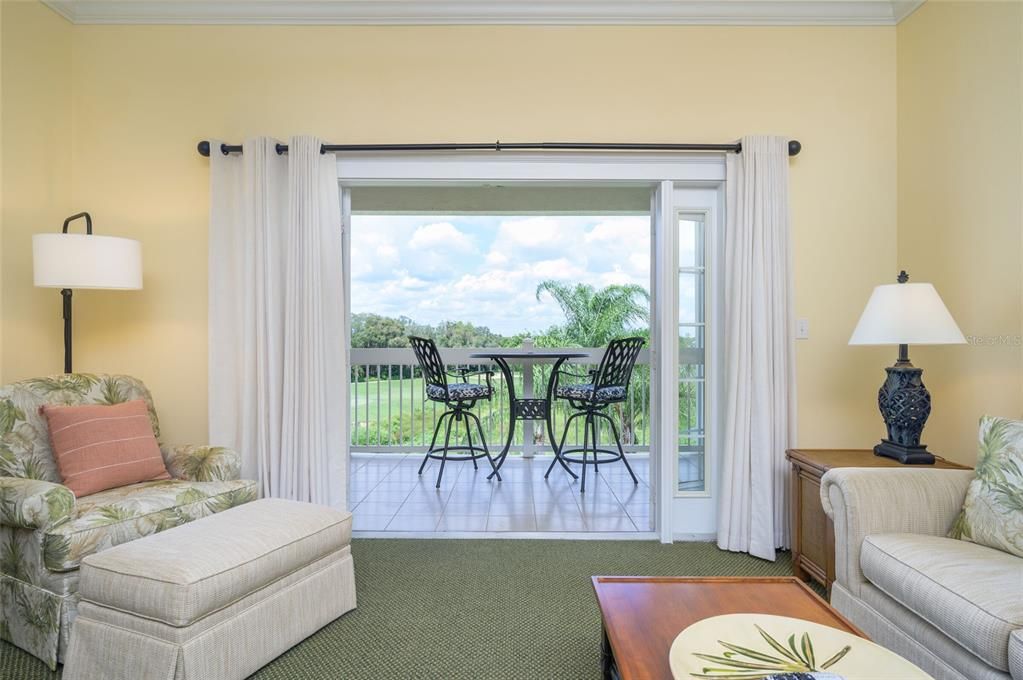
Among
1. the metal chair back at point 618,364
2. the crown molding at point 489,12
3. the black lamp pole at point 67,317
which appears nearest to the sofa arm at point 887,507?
the metal chair back at point 618,364

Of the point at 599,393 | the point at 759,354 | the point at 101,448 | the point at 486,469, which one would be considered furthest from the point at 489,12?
the point at 486,469

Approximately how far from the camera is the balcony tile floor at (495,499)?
3.55 metres

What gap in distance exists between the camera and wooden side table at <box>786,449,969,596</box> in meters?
2.55

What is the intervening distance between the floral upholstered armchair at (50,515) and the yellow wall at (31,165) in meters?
0.61

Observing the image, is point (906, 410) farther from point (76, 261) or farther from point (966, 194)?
point (76, 261)

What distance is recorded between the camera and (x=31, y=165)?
3.00m

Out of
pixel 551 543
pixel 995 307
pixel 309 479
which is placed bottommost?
pixel 551 543

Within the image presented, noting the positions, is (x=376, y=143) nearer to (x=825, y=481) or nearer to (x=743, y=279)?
(x=743, y=279)

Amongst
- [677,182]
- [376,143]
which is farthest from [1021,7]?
[376,143]

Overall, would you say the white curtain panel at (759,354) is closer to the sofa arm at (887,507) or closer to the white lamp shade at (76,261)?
the sofa arm at (887,507)

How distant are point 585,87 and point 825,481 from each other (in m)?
2.38

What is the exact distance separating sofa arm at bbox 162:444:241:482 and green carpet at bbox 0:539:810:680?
81 cm

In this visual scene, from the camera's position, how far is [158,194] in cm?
326

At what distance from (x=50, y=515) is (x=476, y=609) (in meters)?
1.62
